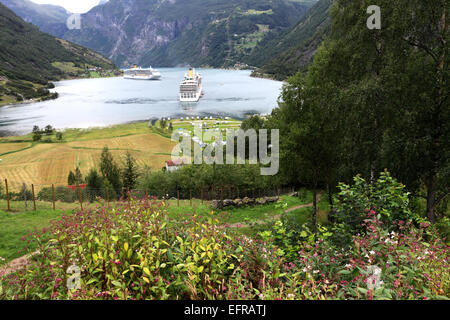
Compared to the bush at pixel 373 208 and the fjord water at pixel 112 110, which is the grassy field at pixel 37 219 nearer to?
the bush at pixel 373 208

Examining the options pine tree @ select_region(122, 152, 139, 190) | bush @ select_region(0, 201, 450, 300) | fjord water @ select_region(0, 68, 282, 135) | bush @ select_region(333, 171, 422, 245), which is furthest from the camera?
fjord water @ select_region(0, 68, 282, 135)

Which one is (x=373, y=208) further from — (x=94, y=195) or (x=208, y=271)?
(x=94, y=195)

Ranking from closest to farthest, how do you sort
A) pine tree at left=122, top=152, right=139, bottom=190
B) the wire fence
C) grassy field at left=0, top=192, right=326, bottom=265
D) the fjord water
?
grassy field at left=0, top=192, right=326, bottom=265, the wire fence, pine tree at left=122, top=152, right=139, bottom=190, the fjord water

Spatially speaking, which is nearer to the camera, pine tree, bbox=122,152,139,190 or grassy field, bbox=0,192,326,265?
grassy field, bbox=0,192,326,265

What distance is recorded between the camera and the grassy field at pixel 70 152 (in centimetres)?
3759

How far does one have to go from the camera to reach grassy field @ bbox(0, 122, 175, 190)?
123 ft

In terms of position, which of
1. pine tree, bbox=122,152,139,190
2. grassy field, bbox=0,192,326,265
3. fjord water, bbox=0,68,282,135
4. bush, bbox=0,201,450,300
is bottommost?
pine tree, bbox=122,152,139,190

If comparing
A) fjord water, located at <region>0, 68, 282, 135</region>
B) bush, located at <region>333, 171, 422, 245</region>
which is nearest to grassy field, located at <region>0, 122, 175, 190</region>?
fjord water, located at <region>0, 68, 282, 135</region>

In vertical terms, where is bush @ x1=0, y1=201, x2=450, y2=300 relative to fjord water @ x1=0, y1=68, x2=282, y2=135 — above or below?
below

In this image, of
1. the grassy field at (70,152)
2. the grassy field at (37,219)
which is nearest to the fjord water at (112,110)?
the grassy field at (70,152)

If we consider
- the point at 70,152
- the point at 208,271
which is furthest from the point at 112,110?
the point at 208,271

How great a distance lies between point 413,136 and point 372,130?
191cm

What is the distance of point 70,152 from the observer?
153 ft

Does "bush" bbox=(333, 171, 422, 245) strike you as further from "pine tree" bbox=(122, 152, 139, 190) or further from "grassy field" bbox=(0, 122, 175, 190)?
"grassy field" bbox=(0, 122, 175, 190)
